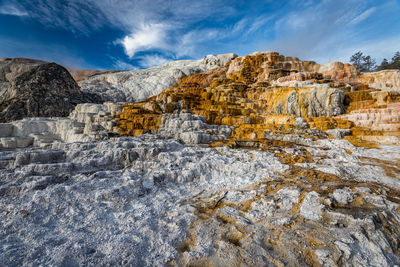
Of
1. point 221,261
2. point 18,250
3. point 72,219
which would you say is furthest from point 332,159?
point 18,250

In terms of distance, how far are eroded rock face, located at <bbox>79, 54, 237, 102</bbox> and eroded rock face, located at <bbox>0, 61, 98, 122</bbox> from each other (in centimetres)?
446

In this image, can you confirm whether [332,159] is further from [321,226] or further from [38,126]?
[38,126]

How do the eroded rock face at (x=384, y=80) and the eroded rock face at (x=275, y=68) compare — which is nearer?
the eroded rock face at (x=384, y=80)

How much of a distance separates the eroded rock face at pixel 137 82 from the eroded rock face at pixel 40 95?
446 centimetres

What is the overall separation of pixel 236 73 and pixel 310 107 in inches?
619

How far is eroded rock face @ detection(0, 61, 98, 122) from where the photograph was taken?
54.3 ft

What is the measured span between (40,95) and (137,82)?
578 inches

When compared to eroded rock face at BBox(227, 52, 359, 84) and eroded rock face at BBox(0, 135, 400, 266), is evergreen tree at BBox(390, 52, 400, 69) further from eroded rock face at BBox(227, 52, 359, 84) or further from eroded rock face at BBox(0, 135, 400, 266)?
eroded rock face at BBox(0, 135, 400, 266)

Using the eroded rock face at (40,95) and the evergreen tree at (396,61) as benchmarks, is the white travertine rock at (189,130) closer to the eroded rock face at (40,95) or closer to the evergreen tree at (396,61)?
the eroded rock face at (40,95)

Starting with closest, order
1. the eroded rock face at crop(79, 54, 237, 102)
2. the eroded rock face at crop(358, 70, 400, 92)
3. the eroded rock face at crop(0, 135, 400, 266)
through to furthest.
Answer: the eroded rock face at crop(0, 135, 400, 266)
the eroded rock face at crop(358, 70, 400, 92)
the eroded rock face at crop(79, 54, 237, 102)

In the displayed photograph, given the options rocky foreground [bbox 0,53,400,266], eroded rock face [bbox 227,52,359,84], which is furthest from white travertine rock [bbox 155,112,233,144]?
eroded rock face [bbox 227,52,359,84]

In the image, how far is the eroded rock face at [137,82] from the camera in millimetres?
26031

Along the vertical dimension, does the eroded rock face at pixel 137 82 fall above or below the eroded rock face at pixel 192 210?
above

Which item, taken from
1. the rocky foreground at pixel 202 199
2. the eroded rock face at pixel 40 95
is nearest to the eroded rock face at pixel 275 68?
the rocky foreground at pixel 202 199
